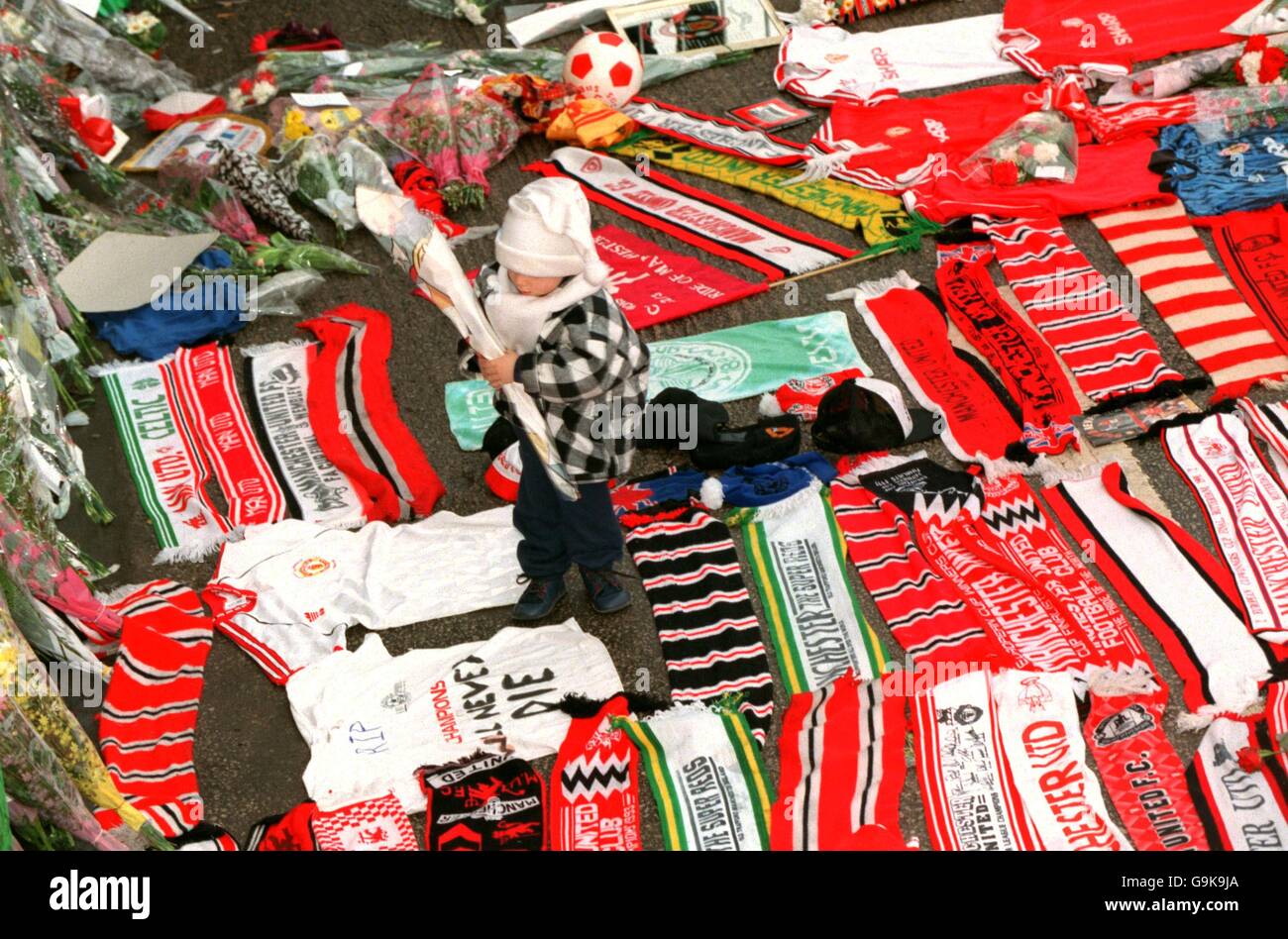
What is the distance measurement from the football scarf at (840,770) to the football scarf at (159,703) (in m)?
1.54

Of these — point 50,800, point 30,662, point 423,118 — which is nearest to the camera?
point 50,800

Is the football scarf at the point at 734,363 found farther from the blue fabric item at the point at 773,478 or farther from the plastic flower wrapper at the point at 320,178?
the plastic flower wrapper at the point at 320,178

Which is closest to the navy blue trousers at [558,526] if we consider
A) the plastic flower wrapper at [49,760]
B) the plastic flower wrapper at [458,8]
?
the plastic flower wrapper at [49,760]

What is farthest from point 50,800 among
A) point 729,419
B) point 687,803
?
point 729,419

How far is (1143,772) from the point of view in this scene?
370cm

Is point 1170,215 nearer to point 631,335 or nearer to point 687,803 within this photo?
point 631,335

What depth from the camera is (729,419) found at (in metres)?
4.93


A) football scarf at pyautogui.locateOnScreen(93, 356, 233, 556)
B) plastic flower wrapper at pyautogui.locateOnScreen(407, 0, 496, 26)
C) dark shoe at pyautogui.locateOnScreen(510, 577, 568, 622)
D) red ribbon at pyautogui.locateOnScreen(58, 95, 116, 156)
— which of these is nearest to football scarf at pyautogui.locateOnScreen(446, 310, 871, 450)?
dark shoe at pyautogui.locateOnScreen(510, 577, 568, 622)

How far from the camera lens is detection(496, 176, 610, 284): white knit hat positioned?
348 centimetres

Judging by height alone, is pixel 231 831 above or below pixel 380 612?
below

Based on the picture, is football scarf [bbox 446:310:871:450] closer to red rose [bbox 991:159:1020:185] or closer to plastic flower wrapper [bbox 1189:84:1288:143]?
red rose [bbox 991:159:1020:185]

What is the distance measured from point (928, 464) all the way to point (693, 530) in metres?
0.79

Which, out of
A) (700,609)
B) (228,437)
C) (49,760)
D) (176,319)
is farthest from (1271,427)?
(176,319)

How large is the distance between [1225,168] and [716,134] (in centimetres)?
207
